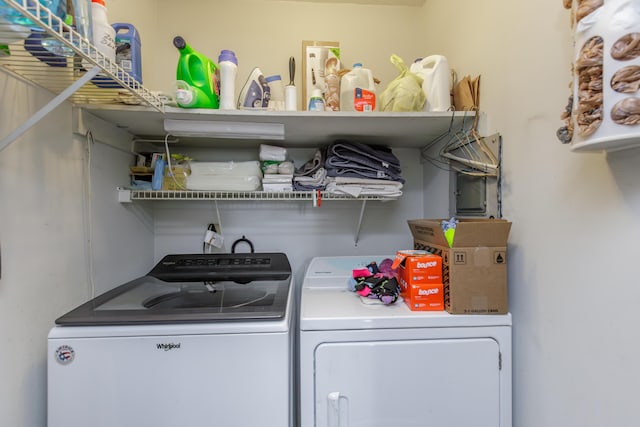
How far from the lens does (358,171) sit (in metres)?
1.57

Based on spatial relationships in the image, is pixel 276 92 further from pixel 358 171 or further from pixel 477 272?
pixel 477 272

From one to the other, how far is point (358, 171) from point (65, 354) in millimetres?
1418

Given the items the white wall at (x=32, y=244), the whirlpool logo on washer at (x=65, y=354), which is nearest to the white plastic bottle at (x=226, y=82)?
the white wall at (x=32, y=244)

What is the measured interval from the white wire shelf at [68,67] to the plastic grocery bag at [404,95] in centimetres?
104

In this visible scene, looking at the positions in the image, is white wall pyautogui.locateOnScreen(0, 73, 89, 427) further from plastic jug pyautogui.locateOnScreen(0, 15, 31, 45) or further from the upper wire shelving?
plastic jug pyautogui.locateOnScreen(0, 15, 31, 45)

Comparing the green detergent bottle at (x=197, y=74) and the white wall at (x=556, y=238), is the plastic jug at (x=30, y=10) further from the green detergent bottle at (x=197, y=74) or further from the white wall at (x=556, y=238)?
the white wall at (x=556, y=238)

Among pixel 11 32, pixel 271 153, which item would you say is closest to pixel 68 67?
pixel 11 32

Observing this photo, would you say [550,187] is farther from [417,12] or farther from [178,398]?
[417,12]

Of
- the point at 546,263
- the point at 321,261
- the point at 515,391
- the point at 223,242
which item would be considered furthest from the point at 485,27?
the point at 223,242

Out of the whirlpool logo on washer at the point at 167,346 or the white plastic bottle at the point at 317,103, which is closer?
the whirlpool logo on washer at the point at 167,346

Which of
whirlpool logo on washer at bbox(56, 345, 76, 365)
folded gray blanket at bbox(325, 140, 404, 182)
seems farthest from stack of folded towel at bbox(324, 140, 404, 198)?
whirlpool logo on washer at bbox(56, 345, 76, 365)

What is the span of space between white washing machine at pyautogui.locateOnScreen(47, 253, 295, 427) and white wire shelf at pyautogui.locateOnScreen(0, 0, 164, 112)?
0.78m

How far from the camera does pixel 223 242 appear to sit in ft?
6.01

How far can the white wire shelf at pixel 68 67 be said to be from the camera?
2.09 feet
